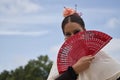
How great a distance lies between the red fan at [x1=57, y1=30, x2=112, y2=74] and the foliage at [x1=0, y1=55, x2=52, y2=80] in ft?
131

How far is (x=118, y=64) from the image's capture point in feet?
13.5

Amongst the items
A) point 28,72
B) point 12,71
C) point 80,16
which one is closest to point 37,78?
point 28,72

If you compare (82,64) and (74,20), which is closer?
(82,64)

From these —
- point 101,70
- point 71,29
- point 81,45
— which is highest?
point 71,29

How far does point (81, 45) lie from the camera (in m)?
4.14

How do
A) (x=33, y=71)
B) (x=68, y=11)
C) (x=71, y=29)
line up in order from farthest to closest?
(x=33, y=71) → (x=68, y=11) → (x=71, y=29)

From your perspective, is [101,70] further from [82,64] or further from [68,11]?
[68,11]

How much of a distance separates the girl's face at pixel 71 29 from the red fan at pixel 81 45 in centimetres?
16

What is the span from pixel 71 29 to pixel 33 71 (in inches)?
1701

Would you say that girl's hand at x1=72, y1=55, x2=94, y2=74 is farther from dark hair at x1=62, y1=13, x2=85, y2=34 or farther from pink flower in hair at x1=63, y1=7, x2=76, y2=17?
pink flower in hair at x1=63, y1=7, x2=76, y2=17

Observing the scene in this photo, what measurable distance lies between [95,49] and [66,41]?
0.28 m

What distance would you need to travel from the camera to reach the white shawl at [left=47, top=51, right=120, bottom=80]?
402cm

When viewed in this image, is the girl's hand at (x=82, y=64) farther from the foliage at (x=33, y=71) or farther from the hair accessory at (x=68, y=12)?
the foliage at (x=33, y=71)

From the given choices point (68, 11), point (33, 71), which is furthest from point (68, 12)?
point (33, 71)
